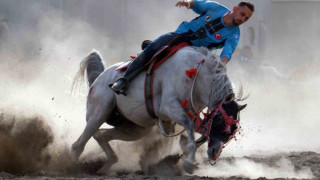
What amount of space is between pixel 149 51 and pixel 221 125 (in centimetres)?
130

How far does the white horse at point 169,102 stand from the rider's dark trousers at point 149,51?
0.10 meters

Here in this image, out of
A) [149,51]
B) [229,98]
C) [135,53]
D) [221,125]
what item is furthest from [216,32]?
[135,53]

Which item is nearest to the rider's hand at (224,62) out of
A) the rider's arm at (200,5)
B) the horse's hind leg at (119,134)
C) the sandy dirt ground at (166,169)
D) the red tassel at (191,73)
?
the red tassel at (191,73)

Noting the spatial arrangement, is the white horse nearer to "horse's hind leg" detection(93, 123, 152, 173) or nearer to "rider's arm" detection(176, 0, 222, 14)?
"horse's hind leg" detection(93, 123, 152, 173)

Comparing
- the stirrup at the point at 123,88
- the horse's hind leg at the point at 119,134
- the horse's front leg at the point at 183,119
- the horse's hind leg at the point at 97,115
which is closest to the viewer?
the horse's front leg at the point at 183,119

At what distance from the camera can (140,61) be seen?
21.7 feet

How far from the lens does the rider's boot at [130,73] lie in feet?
21.7

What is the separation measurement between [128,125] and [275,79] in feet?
41.8

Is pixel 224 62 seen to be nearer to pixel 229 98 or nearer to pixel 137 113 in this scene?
pixel 229 98

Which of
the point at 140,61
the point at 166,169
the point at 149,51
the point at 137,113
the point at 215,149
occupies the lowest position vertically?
the point at 166,169

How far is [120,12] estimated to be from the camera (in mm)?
22703

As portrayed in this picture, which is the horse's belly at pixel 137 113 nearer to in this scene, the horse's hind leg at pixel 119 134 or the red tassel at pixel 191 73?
the horse's hind leg at pixel 119 134

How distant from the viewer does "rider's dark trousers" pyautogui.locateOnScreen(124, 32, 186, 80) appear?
6578mm

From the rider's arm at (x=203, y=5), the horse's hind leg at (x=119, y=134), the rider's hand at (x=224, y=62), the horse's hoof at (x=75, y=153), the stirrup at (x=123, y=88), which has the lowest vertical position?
the horse's hoof at (x=75, y=153)
